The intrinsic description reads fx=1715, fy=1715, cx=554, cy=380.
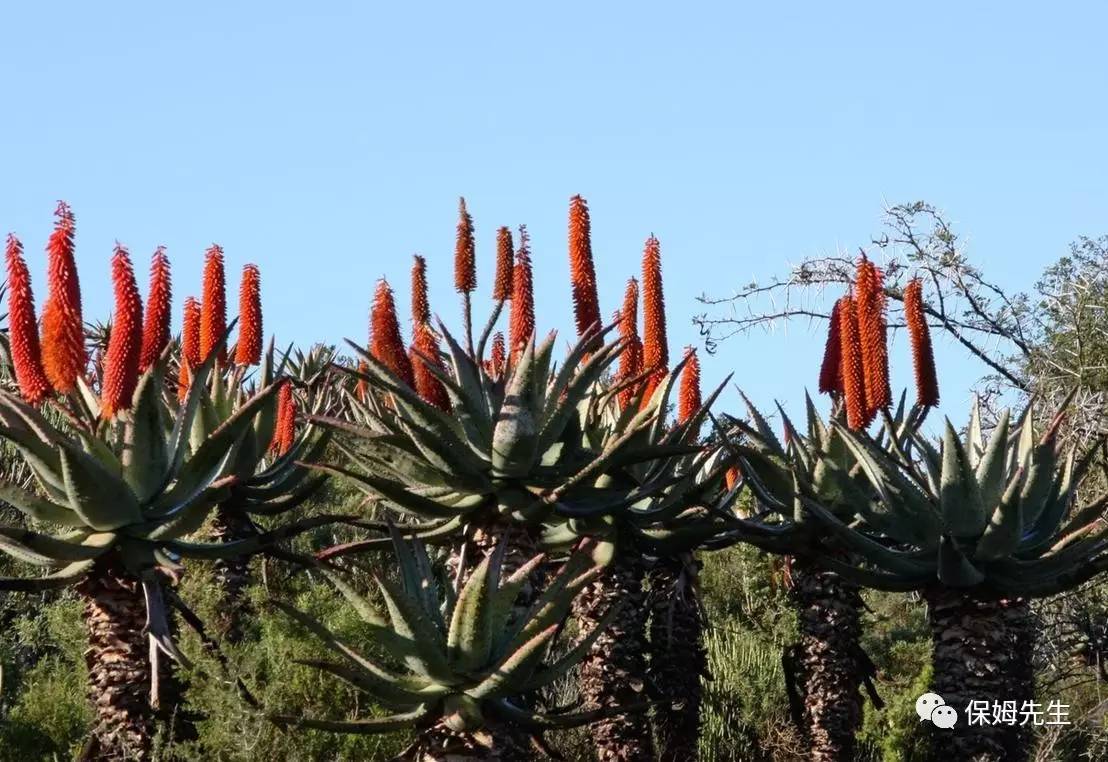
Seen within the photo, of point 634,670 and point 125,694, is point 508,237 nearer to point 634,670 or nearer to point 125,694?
point 634,670

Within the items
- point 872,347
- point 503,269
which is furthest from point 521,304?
point 872,347

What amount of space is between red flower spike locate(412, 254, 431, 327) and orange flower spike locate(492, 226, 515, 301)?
600mm

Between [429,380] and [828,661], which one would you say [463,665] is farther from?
[828,661]

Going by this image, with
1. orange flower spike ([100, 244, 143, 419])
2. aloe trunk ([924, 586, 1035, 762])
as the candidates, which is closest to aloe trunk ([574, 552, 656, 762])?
aloe trunk ([924, 586, 1035, 762])

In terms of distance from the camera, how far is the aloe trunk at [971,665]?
8.32 meters

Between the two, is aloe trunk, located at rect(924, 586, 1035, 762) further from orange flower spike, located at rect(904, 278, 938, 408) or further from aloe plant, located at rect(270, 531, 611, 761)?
aloe plant, located at rect(270, 531, 611, 761)

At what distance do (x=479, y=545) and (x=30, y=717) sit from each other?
3.64m

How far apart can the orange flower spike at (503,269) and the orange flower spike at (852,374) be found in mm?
1855

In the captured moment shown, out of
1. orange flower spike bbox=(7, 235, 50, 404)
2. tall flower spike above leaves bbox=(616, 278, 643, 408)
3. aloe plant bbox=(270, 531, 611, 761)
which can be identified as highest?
tall flower spike above leaves bbox=(616, 278, 643, 408)

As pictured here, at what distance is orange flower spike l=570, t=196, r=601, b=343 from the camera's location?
870 centimetres

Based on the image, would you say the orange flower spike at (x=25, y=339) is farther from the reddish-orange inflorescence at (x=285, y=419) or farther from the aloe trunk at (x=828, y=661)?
the aloe trunk at (x=828, y=661)

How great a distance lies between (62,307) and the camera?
22.9ft

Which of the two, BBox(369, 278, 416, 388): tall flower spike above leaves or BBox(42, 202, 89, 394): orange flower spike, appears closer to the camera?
BBox(42, 202, 89, 394): orange flower spike

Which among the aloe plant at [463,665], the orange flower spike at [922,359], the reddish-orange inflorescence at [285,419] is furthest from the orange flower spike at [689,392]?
the aloe plant at [463,665]
